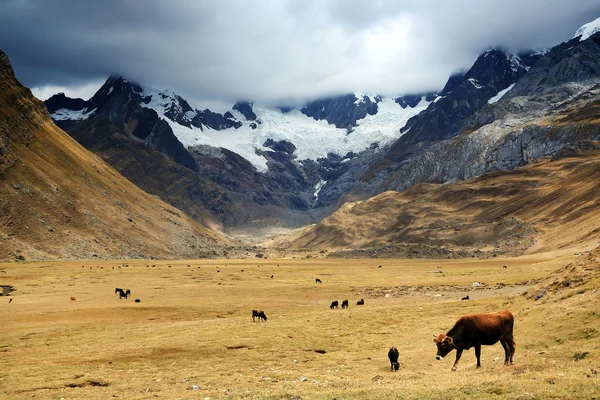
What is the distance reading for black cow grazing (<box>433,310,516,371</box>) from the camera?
20.7 metres

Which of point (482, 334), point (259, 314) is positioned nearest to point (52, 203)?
point (259, 314)

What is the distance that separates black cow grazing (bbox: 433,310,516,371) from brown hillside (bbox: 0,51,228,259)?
417ft

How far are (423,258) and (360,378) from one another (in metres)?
146

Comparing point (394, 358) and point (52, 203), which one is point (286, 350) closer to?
point (394, 358)

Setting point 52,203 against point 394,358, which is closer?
point 394,358

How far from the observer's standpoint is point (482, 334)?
20750 mm

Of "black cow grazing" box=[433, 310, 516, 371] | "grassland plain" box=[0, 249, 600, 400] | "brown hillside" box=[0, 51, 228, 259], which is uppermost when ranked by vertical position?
"brown hillside" box=[0, 51, 228, 259]

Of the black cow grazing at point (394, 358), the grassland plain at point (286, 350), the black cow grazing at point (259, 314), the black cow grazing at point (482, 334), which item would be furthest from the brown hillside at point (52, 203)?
the black cow grazing at point (482, 334)

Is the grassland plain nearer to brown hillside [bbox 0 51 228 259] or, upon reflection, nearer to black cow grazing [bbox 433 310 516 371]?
black cow grazing [bbox 433 310 516 371]

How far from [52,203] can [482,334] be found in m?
159

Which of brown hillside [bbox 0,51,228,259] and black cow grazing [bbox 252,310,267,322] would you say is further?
brown hillside [bbox 0,51,228,259]

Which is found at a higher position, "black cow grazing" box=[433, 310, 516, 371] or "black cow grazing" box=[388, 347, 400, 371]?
"black cow grazing" box=[433, 310, 516, 371]

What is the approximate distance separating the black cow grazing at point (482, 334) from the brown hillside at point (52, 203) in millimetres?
127009

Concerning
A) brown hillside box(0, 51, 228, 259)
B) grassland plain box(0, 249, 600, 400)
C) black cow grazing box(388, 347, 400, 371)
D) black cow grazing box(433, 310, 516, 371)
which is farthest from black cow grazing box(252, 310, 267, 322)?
brown hillside box(0, 51, 228, 259)
